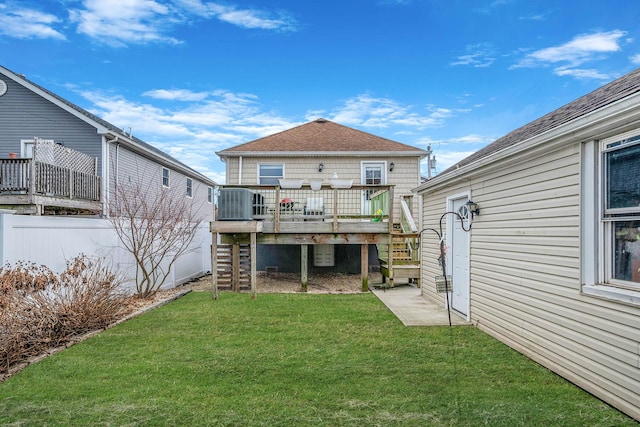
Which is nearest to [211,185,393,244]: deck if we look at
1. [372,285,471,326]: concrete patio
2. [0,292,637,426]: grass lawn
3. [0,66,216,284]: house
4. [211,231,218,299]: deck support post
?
[211,231,218,299]: deck support post

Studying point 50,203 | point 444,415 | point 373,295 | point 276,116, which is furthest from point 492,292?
point 276,116

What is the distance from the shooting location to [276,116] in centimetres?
2017

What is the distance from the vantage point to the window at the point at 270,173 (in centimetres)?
1283

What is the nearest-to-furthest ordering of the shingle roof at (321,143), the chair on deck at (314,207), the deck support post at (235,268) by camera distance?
the deck support post at (235,268)
the chair on deck at (314,207)
the shingle roof at (321,143)

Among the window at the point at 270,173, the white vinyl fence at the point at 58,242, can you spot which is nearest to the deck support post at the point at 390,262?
the window at the point at 270,173

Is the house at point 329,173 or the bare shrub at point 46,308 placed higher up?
the house at point 329,173

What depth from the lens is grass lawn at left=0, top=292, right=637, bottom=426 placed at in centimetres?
310

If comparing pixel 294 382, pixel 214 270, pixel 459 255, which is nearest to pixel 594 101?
pixel 459 255

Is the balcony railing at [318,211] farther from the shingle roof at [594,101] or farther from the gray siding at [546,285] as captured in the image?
the shingle roof at [594,101]

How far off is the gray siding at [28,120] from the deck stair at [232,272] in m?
6.00

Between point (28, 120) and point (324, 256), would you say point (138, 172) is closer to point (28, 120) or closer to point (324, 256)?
point (28, 120)

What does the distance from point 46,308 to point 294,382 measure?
3654 millimetres

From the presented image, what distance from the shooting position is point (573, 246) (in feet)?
12.9

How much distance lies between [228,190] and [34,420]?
6116 millimetres
